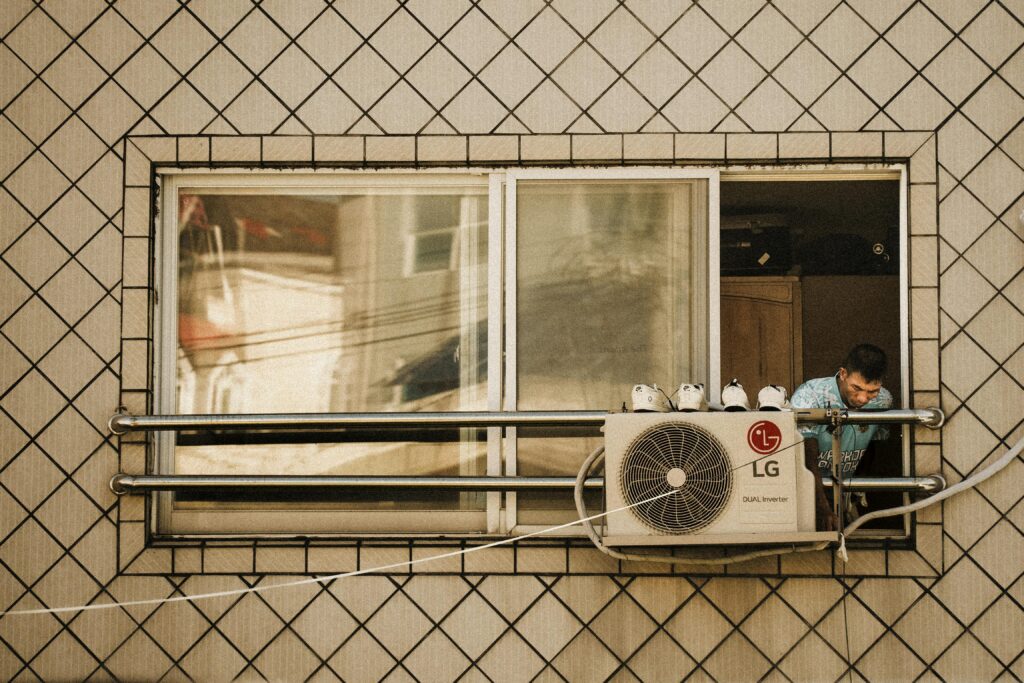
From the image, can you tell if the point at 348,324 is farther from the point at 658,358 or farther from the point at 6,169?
the point at 6,169

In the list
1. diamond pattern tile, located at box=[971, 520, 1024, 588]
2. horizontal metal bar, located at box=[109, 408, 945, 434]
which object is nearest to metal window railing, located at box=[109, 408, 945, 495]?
horizontal metal bar, located at box=[109, 408, 945, 434]

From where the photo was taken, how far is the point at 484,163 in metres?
3.59

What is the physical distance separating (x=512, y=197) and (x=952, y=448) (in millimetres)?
2156

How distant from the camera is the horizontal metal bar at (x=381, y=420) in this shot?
339 cm

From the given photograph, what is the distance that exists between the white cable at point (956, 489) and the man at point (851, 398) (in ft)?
0.69

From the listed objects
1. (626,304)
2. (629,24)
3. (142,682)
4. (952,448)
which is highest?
(629,24)

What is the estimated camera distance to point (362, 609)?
139 inches

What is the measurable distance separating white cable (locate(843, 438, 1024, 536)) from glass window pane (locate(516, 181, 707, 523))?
2.95 ft

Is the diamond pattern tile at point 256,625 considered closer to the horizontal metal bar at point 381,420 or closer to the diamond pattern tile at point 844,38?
the horizontal metal bar at point 381,420

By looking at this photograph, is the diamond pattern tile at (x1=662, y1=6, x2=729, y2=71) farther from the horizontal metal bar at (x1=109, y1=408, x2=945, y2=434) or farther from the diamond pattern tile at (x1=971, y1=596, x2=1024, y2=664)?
the diamond pattern tile at (x1=971, y1=596, x2=1024, y2=664)

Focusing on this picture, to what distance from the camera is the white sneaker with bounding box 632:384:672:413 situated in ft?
10.4

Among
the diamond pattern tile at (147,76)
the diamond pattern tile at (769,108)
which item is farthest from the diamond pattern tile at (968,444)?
the diamond pattern tile at (147,76)

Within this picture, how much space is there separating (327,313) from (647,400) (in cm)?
150

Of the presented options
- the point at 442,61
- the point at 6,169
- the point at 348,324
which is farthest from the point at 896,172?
the point at 6,169
